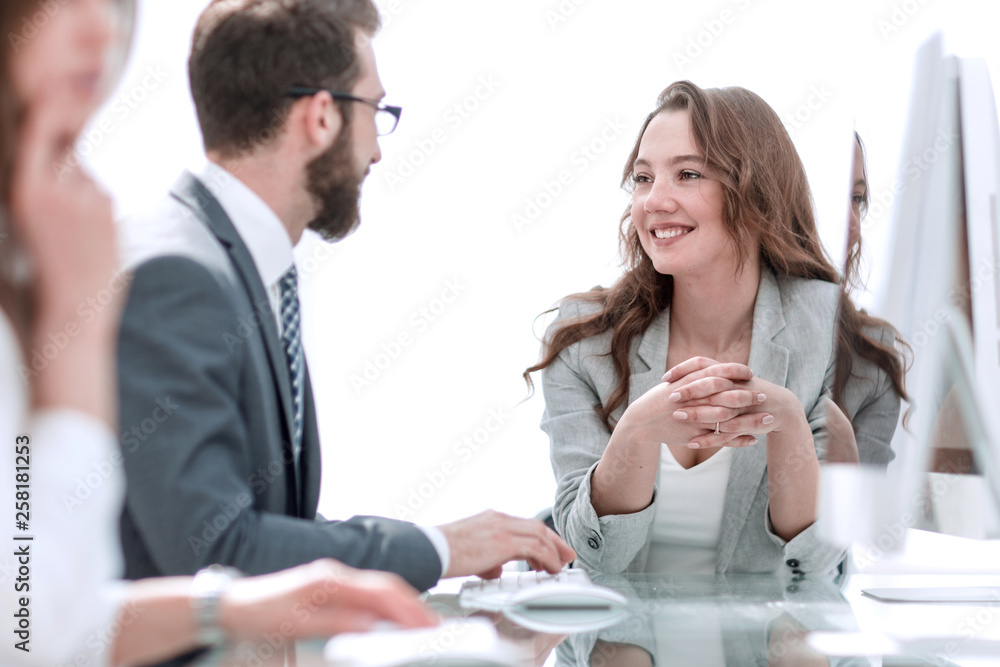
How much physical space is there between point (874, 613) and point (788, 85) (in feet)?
7.83

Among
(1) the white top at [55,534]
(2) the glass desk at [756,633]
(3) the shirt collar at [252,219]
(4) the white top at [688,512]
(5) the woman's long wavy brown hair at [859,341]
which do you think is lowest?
(4) the white top at [688,512]

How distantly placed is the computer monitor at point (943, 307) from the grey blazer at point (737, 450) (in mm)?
602

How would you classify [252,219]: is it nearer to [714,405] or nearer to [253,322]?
[253,322]

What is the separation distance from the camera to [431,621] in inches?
30.1

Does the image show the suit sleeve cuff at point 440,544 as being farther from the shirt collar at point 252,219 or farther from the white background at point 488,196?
the white background at point 488,196

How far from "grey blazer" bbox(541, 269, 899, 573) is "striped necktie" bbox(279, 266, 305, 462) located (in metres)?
0.78

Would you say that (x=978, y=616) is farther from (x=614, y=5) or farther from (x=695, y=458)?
(x=614, y=5)

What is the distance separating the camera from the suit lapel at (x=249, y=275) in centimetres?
101

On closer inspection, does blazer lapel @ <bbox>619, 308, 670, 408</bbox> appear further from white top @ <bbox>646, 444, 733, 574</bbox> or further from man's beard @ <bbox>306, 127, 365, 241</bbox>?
man's beard @ <bbox>306, 127, 365, 241</bbox>

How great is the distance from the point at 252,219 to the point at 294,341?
0.18m

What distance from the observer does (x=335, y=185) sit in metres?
1.13

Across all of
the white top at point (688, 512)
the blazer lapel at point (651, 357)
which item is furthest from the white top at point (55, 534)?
the blazer lapel at point (651, 357)

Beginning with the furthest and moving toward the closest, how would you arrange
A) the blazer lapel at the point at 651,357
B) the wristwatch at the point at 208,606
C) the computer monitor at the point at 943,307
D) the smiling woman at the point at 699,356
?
the blazer lapel at the point at 651,357, the smiling woman at the point at 699,356, the computer monitor at the point at 943,307, the wristwatch at the point at 208,606

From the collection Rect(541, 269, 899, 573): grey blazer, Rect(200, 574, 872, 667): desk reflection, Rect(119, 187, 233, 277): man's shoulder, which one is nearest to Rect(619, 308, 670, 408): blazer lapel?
Rect(541, 269, 899, 573): grey blazer
